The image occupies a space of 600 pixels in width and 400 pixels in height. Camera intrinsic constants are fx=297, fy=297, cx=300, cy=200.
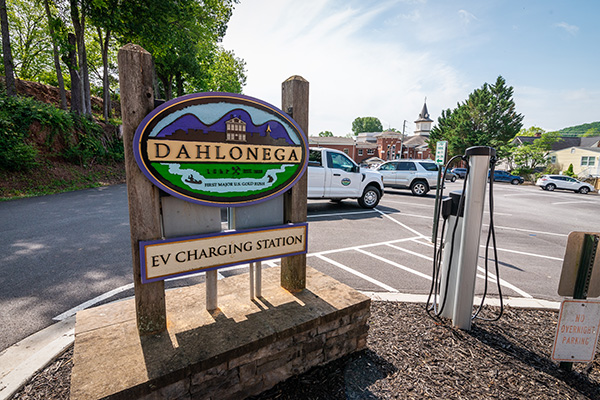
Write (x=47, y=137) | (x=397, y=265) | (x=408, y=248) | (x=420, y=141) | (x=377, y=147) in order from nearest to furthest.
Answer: (x=397, y=265) < (x=408, y=248) < (x=47, y=137) < (x=377, y=147) < (x=420, y=141)

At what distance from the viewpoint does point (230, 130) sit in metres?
2.11

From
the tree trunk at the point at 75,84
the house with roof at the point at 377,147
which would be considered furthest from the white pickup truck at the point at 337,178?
the house with roof at the point at 377,147

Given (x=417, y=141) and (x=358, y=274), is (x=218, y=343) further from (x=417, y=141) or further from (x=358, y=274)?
(x=417, y=141)

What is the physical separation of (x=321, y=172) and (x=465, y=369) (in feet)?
24.0

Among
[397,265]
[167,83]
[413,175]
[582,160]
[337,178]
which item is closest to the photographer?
[397,265]

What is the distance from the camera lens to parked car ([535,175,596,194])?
23.8 meters

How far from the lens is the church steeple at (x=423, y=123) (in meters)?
76.4

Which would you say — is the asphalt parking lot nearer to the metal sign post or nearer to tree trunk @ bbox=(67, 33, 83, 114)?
the metal sign post

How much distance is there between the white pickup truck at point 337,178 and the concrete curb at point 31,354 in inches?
279

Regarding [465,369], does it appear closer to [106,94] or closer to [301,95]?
[301,95]

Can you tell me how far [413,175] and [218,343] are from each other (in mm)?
15001

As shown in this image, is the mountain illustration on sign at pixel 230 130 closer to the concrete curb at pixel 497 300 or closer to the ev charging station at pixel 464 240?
the ev charging station at pixel 464 240

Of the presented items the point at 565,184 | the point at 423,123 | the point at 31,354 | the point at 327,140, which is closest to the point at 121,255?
the point at 31,354

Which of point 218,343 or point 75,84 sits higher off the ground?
point 75,84
